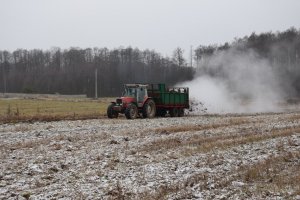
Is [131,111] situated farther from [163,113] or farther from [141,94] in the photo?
[163,113]

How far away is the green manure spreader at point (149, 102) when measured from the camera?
36375 mm

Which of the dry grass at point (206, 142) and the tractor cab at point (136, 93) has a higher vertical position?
the tractor cab at point (136, 93)

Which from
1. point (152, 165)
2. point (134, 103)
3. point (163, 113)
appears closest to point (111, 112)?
point (134, 103)

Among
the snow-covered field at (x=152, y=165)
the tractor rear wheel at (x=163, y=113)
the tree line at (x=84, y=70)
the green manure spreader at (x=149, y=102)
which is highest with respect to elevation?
the tree line at (x=84, y=70)

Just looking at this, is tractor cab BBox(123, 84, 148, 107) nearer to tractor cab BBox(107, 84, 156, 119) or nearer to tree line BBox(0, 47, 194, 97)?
tractor cab BBox(107, 84, 156, 119)

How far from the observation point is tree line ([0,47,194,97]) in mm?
135750

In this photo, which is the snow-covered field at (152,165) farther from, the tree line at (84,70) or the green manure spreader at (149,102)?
the tree line at (84,70)

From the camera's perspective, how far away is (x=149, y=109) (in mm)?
37594

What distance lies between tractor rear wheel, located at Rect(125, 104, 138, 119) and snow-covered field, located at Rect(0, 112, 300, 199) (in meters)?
10.2

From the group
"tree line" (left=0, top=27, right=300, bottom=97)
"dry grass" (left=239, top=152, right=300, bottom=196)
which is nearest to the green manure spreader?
"dry grass" (left=239, top=152, right=300, bottom=196)

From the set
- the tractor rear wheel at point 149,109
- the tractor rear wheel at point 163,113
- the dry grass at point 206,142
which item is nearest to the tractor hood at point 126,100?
the tractor rear wheel at point 149,109

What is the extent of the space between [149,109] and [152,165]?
21828 mm

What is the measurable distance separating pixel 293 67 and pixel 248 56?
1434cm

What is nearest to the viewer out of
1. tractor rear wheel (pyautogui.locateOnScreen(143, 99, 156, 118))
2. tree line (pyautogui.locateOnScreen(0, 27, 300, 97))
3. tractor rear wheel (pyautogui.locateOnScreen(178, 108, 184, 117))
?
tractor rear wheel (pyautogui.locateOnScreen(143, 99, 156, 118))
